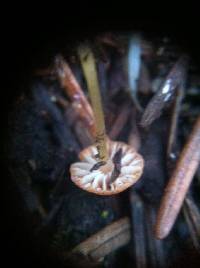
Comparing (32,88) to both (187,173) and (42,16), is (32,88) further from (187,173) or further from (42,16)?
(187,173)

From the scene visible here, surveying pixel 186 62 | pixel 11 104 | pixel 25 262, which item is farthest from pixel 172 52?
pixel 25 262

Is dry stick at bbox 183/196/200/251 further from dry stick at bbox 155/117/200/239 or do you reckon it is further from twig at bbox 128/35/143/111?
twig at bbox 128/35/143/111

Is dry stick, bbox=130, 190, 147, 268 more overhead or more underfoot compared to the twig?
more underfoot

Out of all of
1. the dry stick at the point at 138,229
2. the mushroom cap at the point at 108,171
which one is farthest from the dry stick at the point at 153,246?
the mushroom cap at the point at 108,171

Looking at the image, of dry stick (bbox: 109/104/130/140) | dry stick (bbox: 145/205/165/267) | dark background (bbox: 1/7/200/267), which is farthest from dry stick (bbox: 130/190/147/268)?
dry stick (bbox: 109/104/130/140)

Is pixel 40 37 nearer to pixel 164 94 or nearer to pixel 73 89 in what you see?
pixel 73 89

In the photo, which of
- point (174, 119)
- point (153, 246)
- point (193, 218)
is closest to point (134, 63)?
point (174, 119)

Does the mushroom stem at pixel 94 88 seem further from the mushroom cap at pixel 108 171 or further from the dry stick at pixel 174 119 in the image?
the dry stick at pixel 174 119
